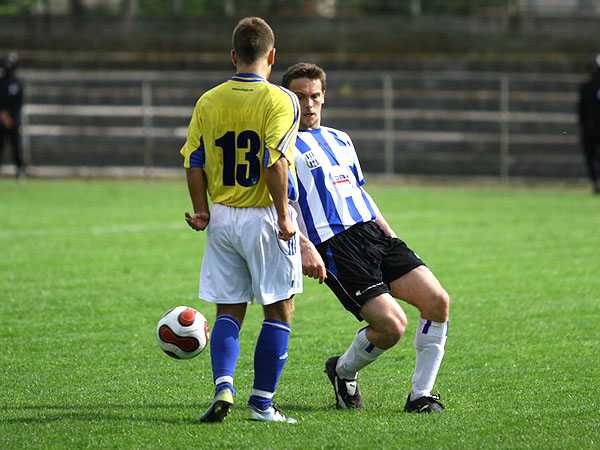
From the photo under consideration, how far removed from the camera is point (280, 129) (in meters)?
4.61

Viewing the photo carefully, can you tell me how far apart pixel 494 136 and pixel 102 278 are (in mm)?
13251

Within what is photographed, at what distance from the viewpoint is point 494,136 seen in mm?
20859

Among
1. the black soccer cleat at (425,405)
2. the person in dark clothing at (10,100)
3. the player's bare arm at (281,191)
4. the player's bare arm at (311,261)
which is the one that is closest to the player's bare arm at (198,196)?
the player's bare arm at (281,191)

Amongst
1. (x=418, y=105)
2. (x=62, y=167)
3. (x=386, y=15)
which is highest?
(x=386, y=15)

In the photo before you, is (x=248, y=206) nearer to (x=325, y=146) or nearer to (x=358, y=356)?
(x=325, y=146)

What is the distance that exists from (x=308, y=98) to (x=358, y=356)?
4.57ft

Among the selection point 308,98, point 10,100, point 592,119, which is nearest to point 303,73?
point 308,98

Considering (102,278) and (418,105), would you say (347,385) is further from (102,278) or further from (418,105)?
(418,105)

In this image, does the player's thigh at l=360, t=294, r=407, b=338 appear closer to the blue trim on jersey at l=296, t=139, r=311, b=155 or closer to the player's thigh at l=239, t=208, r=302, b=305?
the player's thigh at l=239, t=208, r=302, b=305

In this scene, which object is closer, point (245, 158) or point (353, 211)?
point (245, 158)

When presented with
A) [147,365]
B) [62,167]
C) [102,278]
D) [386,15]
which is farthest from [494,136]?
[147,365]

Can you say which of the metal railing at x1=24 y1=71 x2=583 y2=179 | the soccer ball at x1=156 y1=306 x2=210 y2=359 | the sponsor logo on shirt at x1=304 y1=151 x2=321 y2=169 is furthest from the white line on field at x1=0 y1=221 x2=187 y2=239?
the metal railing at x1=24 y1=71 x2=583 y2=179

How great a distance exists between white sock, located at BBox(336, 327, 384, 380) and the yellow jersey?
3.18 feet

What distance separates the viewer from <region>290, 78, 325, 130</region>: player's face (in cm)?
515
